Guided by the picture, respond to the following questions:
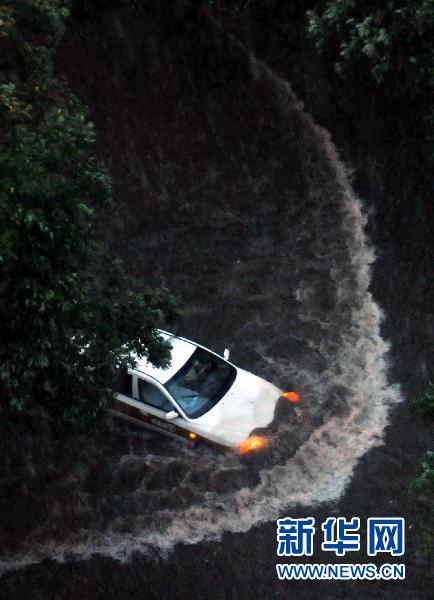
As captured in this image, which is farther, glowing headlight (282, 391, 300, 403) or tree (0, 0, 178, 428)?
glowing headlight (282, 391, 300, 403)

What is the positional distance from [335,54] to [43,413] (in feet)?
34.0

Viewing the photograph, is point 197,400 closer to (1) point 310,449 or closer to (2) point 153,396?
(2) point 153,396

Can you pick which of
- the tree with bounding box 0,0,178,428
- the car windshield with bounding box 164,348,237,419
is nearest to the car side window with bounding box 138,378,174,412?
the car windshield with bounding box 164,348,237,419

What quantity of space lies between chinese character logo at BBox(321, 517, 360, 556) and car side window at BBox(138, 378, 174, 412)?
8.77 ft

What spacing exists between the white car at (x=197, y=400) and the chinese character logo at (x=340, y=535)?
153 cm

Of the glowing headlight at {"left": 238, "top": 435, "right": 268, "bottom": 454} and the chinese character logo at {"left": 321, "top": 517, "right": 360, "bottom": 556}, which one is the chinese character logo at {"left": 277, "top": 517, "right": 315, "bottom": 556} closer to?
the chinese character logo at {"left": 321, "top": 517, "right": 360, "bottom": 556}

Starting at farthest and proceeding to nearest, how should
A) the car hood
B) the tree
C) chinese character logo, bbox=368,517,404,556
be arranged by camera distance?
the car hood
chinese character logo, bbox=368,517,404,556
the tree

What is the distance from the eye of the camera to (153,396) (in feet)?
38.6

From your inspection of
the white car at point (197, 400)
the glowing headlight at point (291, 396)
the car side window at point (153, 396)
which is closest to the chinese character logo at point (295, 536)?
the white car at point (197, 400)

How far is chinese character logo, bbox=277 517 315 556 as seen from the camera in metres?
10.7

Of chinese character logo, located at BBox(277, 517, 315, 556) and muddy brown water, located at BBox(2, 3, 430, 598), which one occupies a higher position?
muddy brown water, located at BBox(2, 3, 430, 598)

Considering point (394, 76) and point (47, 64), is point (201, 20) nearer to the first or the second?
point (394, 76)

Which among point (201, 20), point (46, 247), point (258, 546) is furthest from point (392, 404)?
point (201, 20)

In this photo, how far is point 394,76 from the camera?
1691 cm
